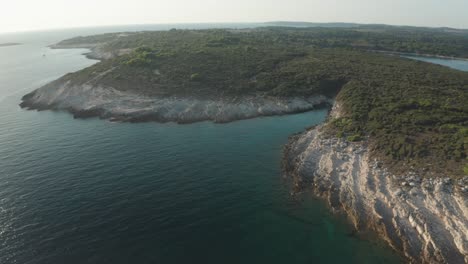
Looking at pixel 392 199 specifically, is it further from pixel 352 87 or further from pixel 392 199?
pixel 352 87

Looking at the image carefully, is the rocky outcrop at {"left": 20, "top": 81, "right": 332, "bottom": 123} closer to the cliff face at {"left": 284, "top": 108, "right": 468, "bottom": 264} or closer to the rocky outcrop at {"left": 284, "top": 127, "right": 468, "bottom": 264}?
the rocky outcrop at {"left": 284, "top": 127, "right": 468, "bottom": 264}

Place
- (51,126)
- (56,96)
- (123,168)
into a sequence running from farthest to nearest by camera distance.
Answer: (56,96)
(51,126)
(123,168)

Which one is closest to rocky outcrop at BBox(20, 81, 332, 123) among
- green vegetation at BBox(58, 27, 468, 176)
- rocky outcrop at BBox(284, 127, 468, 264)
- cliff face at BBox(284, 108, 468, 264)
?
green vegetation at BBox(58, 27, 468, 176)

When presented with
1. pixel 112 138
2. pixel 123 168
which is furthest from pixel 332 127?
pixel 112 138

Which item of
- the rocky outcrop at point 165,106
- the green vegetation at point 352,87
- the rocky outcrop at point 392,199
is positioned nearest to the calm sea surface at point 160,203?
the rocky outcrop at point 392,199

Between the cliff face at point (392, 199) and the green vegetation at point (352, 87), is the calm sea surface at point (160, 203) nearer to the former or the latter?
the cliff face at point (392, 199)

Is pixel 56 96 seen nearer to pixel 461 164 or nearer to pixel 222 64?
pixel 222 64
